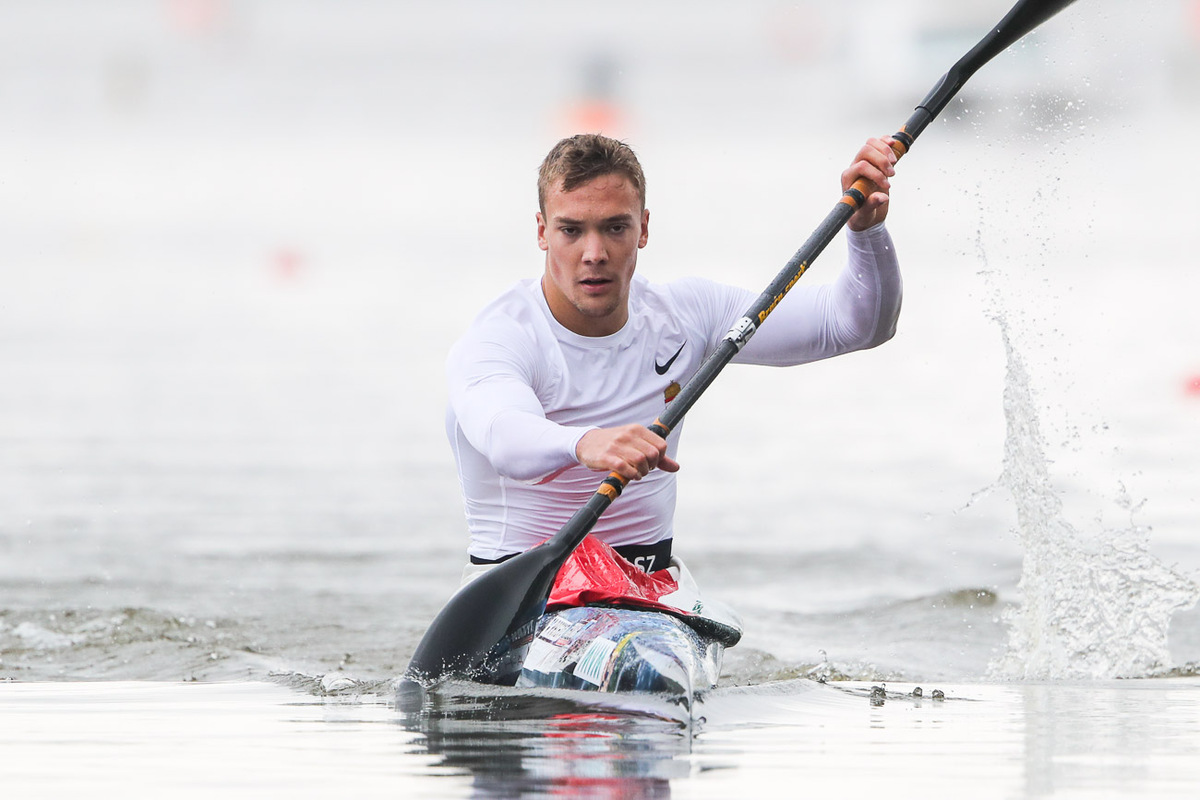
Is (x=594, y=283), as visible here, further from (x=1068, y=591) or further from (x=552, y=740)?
(x=1068, y=591)

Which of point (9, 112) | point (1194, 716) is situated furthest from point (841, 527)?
point (9, 112)

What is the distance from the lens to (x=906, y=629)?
275 inches

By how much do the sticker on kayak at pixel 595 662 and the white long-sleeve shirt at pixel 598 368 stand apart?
16.8 inches

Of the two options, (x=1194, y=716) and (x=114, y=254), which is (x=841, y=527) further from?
(x=114, y=254)

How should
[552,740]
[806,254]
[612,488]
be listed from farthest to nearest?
1. [806,254]
2. [612,488]
3. [552,740]

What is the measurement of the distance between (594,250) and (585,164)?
230 millimetres

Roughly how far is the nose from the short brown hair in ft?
0.46

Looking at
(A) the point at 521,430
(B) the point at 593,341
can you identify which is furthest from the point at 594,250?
(A) the point at 521,430

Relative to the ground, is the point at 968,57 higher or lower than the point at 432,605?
higher

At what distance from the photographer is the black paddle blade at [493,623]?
422 cm

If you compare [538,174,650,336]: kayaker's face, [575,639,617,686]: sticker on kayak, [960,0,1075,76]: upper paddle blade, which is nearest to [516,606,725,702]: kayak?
[575,639,617,686]: sticker on kayak

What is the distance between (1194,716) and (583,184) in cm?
199

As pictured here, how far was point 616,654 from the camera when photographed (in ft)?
13.2

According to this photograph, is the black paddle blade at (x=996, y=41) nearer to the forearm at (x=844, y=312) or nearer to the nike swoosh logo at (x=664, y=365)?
the forearm at (x=844, y=312)
